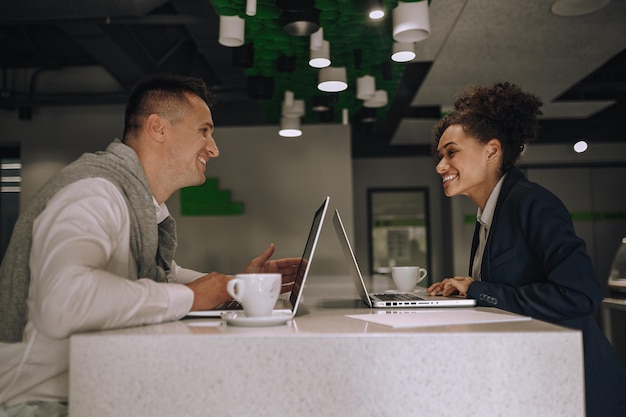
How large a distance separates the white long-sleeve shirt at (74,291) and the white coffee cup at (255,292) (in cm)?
17

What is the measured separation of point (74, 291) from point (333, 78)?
2.87 m

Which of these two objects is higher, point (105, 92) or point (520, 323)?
point (105, 92)

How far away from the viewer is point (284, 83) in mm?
4355

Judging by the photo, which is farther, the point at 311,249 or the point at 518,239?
the point at 518,239

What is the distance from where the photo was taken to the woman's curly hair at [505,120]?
1956mm

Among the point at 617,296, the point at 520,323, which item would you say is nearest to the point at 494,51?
the point at 617,296

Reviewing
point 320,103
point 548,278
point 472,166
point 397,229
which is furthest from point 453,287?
point 397,229

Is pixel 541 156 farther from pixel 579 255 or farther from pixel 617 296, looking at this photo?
pixel 579 255

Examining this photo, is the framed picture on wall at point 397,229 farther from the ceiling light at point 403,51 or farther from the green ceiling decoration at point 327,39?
the ceiling light at point 403,51

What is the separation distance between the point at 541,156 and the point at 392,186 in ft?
7.84

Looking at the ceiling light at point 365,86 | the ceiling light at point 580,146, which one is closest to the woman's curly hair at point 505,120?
Answer: the ceiling light at point 365,86

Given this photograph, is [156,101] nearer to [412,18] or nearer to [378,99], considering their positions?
[412,18]

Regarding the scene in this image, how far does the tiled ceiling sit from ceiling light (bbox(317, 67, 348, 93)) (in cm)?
12

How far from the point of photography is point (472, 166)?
1964mm
